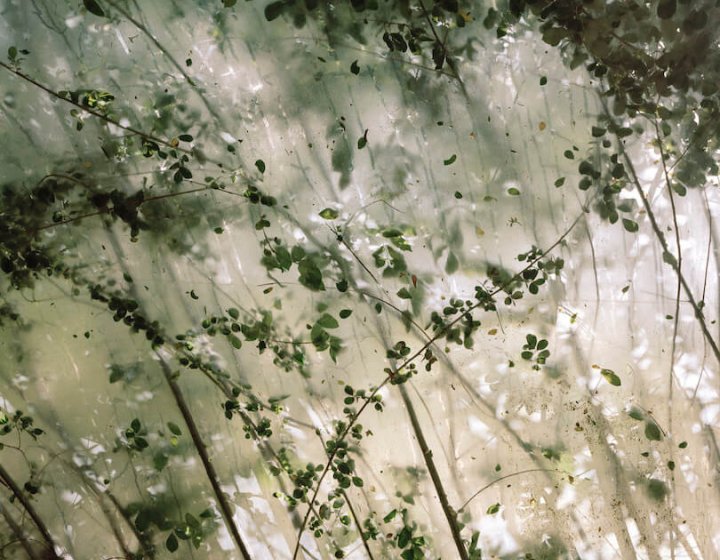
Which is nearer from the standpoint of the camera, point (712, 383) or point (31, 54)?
point (31, 54)

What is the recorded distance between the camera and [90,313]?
108 cm

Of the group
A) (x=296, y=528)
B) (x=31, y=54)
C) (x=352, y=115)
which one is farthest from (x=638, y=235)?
(x=31, y=54)

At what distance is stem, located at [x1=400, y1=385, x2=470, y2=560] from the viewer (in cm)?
111

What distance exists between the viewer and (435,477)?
3.69ft

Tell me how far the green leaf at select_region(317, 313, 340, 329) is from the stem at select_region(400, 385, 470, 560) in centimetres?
19

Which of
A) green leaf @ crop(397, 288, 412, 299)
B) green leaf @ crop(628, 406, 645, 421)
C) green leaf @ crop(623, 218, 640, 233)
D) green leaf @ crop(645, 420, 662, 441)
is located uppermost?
green leaf @ crop(623, 218, 640, 233)

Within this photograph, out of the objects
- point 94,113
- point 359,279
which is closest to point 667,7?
point 359,279

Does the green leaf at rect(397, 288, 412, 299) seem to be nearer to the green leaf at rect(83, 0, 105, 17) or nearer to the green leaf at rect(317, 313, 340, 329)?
the green leaf at rect(317, 313, 340, 329)

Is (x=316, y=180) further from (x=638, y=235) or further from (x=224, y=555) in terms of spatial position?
(x=224, y=555)

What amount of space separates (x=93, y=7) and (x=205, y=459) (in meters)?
0.88

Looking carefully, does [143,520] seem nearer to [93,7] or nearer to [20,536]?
[20,536]

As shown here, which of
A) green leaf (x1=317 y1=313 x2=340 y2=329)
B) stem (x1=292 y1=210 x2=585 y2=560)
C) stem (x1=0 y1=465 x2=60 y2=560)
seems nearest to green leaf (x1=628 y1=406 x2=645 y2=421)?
stem (x1=292 y1=210 x2=585 y2=560)

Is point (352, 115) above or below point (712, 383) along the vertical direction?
above

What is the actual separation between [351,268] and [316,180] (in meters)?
0.18
